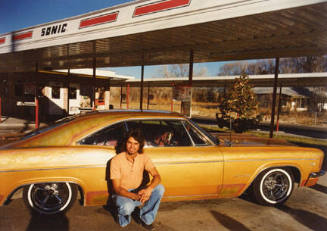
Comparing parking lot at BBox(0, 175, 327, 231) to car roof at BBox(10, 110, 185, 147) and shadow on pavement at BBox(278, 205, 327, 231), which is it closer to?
shadow on pavement at BBox(278, 205, 327, 231)

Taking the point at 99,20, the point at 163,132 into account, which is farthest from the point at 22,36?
the point at 163,132

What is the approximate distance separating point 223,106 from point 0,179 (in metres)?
9.54

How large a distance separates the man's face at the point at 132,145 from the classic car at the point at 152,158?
0.28m

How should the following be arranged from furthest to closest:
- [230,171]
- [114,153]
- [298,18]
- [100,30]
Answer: [100,30], [298,18], [230,171], [114,153]

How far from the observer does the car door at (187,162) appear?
337 centimetres

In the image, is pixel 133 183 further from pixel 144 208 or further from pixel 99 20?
pixel 99 20

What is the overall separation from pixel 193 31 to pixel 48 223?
5.42 meters

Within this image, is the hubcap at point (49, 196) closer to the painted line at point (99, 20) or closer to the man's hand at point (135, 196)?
the man's hand at point (135, 196)

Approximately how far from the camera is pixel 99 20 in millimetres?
7371

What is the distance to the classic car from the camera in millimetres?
2986

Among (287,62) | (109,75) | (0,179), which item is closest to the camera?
(0,179)

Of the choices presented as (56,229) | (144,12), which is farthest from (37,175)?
(144,12)

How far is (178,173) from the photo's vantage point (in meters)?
3.39

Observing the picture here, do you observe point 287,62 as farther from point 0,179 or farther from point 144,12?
point 0,179
